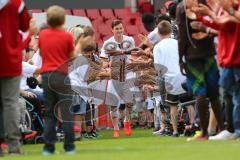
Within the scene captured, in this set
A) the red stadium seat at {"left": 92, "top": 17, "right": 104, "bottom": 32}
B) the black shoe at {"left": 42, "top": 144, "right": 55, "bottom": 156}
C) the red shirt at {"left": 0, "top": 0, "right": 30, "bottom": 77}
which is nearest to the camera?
the black shoe at {"left": 42, "top": 144, "right": 55, "bottom": 156}

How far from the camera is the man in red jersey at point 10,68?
31.4ft

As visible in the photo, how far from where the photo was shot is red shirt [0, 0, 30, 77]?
9.56 meters

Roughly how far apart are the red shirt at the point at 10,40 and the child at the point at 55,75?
1.23 feet

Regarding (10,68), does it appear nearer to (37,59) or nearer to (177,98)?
(37,59)

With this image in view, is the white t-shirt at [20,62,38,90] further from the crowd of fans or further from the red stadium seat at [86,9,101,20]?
the red stadium seat at [86,9,101,20]

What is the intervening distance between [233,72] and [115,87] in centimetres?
476

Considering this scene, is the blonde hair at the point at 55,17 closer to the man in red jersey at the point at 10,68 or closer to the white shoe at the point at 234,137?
the man in red jersey at the point at 10,68

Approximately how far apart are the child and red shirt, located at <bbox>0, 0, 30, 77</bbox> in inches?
14.7

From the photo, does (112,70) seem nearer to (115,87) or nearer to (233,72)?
(115,87)

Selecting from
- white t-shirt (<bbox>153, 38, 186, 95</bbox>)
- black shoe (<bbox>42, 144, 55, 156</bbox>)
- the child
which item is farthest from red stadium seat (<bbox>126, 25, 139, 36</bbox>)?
black shoe (<bbox>42, 144, 55, 156</bbox>)

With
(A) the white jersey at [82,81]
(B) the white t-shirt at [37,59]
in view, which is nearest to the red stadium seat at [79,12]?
(A) the white jersey at [82,81]

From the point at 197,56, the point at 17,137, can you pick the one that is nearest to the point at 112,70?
the point at 197,56

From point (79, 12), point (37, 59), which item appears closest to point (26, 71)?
point (37, 59)

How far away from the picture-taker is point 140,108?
18.2m
